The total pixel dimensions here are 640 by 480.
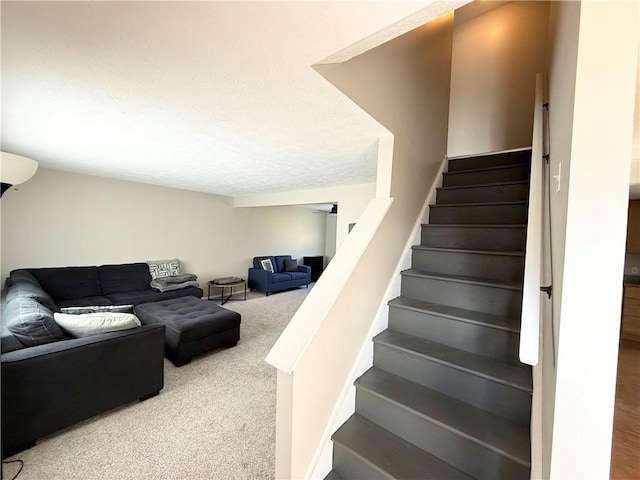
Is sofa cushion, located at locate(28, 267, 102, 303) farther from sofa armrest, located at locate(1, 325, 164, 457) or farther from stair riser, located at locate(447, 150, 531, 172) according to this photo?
stair riser, located at locate(447, 150, 531, 172)

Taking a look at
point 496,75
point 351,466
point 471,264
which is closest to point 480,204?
point 471,264

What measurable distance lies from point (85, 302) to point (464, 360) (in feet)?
14.3

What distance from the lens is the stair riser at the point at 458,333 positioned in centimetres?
145

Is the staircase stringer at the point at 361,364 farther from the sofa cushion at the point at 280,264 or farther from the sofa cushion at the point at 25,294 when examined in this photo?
the sofa cushion at the point at 280,264

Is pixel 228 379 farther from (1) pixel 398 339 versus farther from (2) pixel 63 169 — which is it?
(2) pixel 63 169

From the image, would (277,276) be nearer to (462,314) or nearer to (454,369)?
(462,314)

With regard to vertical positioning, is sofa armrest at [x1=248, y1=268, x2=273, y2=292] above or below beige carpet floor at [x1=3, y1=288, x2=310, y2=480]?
above

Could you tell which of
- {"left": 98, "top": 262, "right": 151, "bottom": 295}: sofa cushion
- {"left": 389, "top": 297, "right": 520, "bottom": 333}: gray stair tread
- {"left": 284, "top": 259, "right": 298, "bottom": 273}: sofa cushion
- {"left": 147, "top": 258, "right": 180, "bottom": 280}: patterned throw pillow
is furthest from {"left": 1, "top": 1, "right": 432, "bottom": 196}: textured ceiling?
{"left": 284, "top": 259, "right": 298, "bottom": 273}: sofa cushion

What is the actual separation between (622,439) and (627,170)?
237 centimetres

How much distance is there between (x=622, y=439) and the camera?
1783 millimetres

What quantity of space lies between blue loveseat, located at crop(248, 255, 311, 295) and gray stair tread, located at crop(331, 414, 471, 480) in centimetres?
439

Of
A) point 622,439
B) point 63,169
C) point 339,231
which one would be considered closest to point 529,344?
point 622,439

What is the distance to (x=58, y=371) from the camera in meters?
1.67

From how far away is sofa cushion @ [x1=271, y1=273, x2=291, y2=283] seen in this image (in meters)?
5.71
